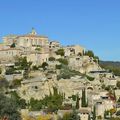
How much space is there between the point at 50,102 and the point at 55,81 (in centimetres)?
385

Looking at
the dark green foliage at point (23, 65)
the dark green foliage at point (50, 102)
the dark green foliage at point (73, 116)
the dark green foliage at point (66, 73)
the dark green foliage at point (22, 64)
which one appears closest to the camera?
the dark green foliage at point (73, 116)

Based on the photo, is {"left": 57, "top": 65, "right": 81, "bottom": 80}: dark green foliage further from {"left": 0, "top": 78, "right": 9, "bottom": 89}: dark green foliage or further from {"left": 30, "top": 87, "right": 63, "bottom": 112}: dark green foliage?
{"left": 0, "top": 78, "right": 9, "bottom": 89}: dark green foliage

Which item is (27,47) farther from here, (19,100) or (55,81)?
(19,100)

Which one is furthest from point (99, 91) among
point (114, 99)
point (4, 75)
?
point (4, 75)

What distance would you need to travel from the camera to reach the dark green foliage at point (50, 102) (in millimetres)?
55375

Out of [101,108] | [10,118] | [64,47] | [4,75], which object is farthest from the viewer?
[64,47]

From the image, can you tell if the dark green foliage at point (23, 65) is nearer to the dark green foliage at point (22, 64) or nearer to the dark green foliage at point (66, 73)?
the dark green foliage at point (22, 64)

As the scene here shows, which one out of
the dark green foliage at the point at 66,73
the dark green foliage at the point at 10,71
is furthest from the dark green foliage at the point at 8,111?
the dark green foliage at the point at 10,71

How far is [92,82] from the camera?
6200cm

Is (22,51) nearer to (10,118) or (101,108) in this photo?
(101,108)

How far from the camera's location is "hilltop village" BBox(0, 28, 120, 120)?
54812mm

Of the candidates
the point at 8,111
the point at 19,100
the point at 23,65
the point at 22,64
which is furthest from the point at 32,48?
the point at 8,111

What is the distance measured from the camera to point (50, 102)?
5672 cm

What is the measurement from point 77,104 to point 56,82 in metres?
5.07
